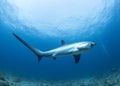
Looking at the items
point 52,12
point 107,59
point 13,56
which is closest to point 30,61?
point 13,56

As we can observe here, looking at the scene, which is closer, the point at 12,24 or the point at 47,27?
the point at 12,24

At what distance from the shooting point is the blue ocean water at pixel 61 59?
128 feet

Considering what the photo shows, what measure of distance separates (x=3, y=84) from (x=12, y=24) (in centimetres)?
2328

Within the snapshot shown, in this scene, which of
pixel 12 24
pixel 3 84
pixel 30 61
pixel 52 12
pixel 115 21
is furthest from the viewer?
pixel 30 61

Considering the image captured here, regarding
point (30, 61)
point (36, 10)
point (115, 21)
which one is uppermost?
point (30, 61)

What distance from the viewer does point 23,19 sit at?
1366 inches

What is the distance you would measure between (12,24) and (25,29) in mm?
3800

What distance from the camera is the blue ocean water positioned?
128 ft

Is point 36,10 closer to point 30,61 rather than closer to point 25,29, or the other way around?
point 25,29

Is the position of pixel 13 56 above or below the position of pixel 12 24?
above

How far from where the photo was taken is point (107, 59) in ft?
157

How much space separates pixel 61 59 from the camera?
2977 inches

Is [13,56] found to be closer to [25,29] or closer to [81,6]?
[25,29]

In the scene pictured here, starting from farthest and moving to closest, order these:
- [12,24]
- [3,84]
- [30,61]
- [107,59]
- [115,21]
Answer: [30,61]
[107,59]
[12,24]
[115,21]
[3,84]
